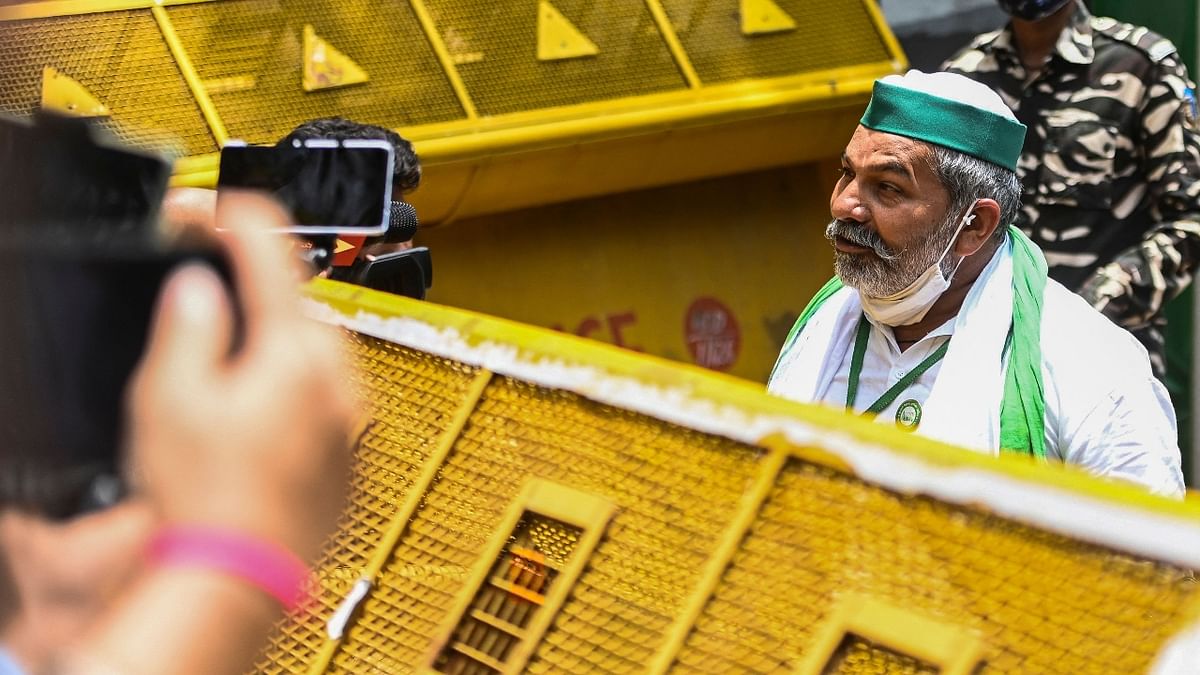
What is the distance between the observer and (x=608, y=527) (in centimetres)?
180

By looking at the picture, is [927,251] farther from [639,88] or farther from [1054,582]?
[639,88]

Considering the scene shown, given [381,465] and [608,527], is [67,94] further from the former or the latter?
[608,527]

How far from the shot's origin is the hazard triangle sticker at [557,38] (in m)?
4.97

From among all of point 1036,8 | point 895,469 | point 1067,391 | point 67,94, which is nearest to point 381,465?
point 895,469

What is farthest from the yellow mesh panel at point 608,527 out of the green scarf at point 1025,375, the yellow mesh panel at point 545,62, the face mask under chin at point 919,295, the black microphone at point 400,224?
the yellow mesh panel at point 545,62

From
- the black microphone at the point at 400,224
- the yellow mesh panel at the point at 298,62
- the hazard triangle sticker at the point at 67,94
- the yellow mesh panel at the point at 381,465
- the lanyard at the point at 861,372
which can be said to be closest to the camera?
the yellow mesh panel at the point at 381,465

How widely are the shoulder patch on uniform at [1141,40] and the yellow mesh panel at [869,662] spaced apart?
2.86 meters

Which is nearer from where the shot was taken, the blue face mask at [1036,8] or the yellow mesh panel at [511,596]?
the yellow mesh panel at [511,596]

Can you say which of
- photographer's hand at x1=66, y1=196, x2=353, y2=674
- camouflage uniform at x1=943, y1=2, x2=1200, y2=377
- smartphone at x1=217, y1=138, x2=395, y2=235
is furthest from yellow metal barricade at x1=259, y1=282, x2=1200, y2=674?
camouflage uniform at x1=943, y1=2, x2=1200, y2=377

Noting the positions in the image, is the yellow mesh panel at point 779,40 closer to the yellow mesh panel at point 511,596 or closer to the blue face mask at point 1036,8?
→ the blue face mask at point 1036,8

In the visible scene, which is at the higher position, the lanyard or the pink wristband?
the lanyard

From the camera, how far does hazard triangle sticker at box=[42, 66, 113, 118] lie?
4.12 meters

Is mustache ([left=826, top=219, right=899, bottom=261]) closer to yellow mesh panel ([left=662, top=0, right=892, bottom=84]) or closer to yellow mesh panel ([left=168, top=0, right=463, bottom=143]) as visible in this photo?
yellow mesh panel ([left=168, top=0, right=463, bottom=143])

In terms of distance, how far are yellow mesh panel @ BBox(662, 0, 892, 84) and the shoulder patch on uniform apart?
1517mm
